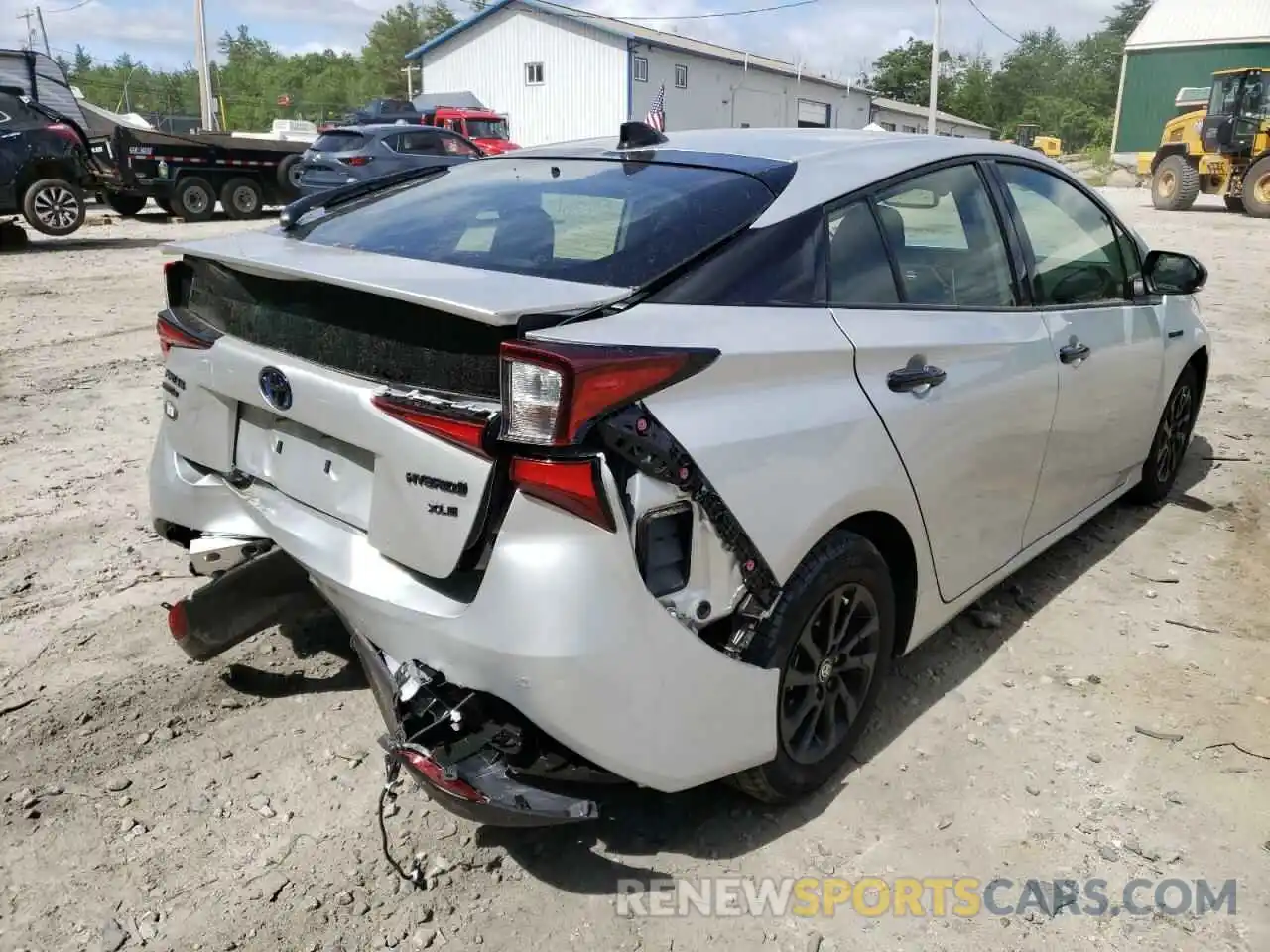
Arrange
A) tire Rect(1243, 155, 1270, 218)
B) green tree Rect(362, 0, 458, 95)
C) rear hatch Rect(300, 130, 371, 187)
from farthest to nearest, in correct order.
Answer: green tree Rect(362, 0, 458, 95) → tire Rect(1243, 155, 1270, 218) → rear hatch Rect(300, 130, 371, 187)

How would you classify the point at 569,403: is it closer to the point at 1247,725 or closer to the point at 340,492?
the point at 340,492

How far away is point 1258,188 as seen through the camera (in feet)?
67.9

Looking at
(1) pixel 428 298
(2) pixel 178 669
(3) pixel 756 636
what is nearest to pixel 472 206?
(1) pixel 428 298

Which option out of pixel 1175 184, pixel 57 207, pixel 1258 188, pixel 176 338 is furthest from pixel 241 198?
pixel 1258 188

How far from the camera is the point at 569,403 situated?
197 cm

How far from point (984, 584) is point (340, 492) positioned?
6.91 feet

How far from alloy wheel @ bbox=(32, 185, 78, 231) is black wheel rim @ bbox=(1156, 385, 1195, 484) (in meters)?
14.6

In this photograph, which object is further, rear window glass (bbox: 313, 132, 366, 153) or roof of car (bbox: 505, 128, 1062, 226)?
rear window glass (bbox: 313, 132, 366, 153)

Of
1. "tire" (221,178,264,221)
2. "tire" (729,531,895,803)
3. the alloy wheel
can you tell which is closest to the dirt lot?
"tire" (729,531,895,803)

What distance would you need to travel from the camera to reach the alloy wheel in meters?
14.1

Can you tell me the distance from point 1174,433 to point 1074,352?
1828 millimetres

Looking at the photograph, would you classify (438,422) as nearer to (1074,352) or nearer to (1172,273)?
(1074,352)

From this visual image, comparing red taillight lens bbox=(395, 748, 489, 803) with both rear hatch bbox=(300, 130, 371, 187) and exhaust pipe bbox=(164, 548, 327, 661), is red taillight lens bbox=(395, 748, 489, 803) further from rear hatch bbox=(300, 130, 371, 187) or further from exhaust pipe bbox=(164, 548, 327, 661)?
rear hatch bbox=(300, 130, 371, 187)

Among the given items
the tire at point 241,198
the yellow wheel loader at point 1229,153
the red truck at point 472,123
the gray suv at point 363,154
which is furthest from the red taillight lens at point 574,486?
the red truck at point 472,123
